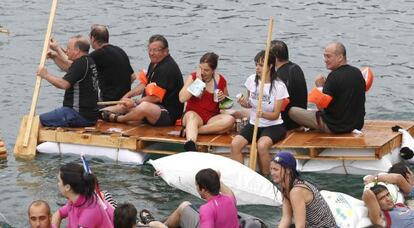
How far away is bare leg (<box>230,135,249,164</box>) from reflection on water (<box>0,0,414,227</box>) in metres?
1.08

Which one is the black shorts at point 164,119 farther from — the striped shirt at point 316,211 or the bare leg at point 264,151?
the striped shirt at point 316,211

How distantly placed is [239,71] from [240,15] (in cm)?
549

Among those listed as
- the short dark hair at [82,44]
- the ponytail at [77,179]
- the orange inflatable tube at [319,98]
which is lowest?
the orange inflatable tube at [319,98]

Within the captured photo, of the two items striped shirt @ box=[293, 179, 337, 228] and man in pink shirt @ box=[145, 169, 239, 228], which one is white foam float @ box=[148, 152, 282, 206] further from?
striped shirt @ box=[293, 179, 337, 228]

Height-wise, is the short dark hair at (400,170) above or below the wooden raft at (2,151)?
above

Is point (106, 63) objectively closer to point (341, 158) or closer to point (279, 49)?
point (279, 49)

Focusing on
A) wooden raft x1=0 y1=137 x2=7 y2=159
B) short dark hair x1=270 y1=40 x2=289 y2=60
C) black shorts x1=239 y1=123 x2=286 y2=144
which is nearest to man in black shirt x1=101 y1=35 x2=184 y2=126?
black shorts x1=239 y1=123 x2=286 y2=144

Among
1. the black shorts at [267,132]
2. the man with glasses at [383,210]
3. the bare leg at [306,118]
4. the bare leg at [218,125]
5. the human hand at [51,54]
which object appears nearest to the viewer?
the man with glasses at [383,210]

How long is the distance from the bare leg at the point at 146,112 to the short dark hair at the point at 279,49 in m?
2.12

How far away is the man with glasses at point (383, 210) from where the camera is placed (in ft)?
40.0

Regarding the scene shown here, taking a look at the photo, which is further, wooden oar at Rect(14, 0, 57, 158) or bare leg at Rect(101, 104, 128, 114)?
bare leg at Rect(101, 104, 128, 114)

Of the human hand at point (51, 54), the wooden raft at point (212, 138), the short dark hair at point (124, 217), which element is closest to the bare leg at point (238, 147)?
the wooden raft at point (212, 138)

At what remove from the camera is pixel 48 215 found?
10.8 metres

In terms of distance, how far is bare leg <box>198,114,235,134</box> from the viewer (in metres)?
15.5
